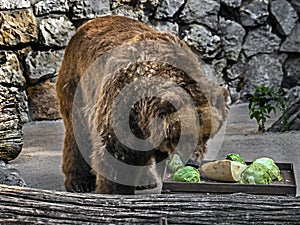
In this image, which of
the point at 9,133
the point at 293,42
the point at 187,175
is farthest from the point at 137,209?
the point at 293,42

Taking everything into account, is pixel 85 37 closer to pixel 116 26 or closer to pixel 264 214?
pixel 116 26

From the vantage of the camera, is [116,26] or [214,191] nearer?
[214,191]

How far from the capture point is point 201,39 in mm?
6641

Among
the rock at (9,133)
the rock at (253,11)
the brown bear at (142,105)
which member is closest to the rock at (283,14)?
the rock at (253,11)

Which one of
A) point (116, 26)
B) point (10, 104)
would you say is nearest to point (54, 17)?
point (10, 104)

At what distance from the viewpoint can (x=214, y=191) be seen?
268 centimetres

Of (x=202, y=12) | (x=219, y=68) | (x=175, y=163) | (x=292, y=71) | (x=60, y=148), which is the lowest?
(x=292, y=71)

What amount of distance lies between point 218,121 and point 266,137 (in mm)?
2355

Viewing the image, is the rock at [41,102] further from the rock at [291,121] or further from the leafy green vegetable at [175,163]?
the leafy green vegetable at [175,163]

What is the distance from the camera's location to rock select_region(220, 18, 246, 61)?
6.79 m

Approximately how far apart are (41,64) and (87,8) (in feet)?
2.36

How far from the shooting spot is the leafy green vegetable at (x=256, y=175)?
8.77 ft

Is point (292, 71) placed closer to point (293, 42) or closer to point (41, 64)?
point (293, 42)

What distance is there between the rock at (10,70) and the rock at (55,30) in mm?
340
